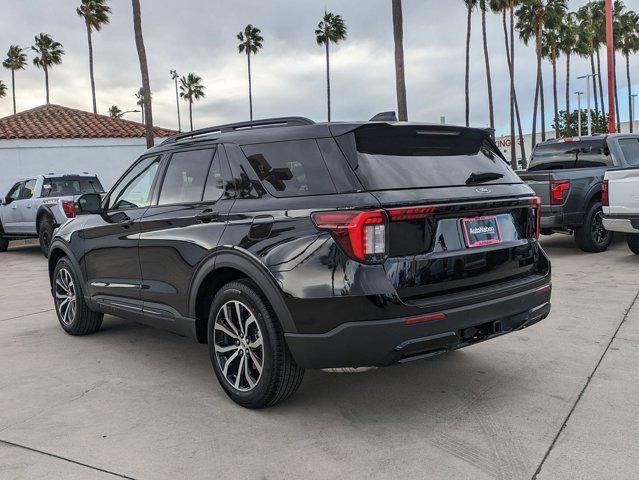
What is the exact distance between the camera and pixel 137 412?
384 centimetres

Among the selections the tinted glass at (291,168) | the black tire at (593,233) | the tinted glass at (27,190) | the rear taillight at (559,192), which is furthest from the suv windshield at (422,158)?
the tinted glass at (27,190)

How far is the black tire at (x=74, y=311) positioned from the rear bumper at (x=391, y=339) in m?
3.11

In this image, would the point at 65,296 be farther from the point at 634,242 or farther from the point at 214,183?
the point at 634,242

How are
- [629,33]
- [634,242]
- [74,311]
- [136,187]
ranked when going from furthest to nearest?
[629,33] < [634,242] < [74,311] < [136,187]

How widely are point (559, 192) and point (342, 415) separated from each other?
7.21 m

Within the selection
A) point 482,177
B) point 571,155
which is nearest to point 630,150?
point 571,155

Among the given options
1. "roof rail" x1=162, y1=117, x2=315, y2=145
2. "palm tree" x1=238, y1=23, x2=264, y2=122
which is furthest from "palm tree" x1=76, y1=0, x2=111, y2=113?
"roof rail" x1=162, y1=117, x2=315, y2=145

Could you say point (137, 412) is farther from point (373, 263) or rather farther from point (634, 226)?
point (634, 226)

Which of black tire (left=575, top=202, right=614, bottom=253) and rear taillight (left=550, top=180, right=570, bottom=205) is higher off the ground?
rear taillight (left=550, top=180, right=570, bottom=205)

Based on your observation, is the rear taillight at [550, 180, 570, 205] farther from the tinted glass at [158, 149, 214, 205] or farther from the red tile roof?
the red tile roof

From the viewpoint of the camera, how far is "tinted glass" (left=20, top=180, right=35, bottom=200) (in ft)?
45.6

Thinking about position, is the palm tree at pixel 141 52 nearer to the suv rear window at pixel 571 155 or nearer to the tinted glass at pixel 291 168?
the suv rear window at pixel 571 155

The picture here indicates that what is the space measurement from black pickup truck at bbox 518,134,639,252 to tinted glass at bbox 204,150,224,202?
694 cm

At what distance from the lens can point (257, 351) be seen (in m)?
3.72
